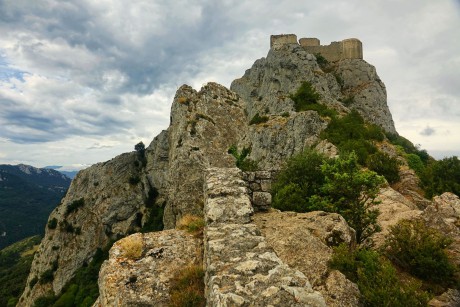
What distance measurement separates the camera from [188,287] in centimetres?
702

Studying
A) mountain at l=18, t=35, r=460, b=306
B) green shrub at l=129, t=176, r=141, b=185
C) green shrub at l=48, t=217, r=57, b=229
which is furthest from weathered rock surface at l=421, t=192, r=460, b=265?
green shrub at l=48, t=217, r=57, b=229

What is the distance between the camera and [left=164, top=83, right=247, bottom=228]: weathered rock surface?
39.2m

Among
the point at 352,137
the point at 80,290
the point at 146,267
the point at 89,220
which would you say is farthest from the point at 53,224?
the point at 146,267

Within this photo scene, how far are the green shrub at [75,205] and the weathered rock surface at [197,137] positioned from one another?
1303 inches

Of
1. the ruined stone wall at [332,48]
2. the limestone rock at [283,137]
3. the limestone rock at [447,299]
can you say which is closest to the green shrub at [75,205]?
the limestone rock at [283,137]

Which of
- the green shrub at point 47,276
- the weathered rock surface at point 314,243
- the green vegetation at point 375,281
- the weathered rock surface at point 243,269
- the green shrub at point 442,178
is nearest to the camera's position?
the weathered rock surface at point 243,269

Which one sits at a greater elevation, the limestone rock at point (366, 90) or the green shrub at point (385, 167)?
the limestone rock at point (366, 90)

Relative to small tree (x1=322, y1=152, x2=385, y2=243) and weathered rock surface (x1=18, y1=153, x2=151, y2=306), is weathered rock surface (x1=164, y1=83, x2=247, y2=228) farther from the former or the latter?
small tree (x1=322, y1=152, x2=385, y2=243)

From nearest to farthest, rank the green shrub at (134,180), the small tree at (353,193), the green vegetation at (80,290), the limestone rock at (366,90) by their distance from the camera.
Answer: the small tree at (353,193)
the green vegetation at (80,290)
the limestone rock at (366,90)
the green shrub at (134,180)

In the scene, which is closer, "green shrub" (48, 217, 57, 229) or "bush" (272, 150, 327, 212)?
"bush" (272, 150, 327, 212)

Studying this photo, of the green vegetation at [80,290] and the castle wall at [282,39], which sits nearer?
the green vegetation at [80,290]

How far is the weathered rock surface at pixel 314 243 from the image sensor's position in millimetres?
6055

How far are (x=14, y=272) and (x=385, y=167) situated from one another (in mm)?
145907

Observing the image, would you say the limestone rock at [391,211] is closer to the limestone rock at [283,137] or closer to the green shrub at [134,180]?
the limestone rock at [283,137]
